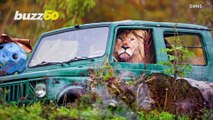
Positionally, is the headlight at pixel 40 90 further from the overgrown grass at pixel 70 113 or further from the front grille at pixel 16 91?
the overgrown grass at pixel 70 113

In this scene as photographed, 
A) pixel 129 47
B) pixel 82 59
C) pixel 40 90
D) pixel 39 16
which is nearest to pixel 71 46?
pixel 82 59

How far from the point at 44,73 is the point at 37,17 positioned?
4772 mm

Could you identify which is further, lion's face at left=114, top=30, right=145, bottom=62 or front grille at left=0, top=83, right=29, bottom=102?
lion's face at left=114, top=30, right=145, bottom=62

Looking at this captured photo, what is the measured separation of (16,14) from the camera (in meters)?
13.6

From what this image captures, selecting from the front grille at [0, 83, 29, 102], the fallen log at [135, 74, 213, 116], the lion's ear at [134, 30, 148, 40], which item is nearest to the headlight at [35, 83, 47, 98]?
the front grille at [0, 83, 29, 102]

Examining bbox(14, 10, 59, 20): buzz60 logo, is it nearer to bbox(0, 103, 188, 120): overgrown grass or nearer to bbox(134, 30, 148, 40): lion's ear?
bbox(134, 30, 148, 40): lion's ear

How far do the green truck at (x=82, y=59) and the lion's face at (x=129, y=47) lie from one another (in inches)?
2.3

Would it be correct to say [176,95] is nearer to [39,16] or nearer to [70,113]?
[70,113]

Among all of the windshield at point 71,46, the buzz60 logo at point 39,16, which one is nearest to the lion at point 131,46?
the windshield at point 71,46

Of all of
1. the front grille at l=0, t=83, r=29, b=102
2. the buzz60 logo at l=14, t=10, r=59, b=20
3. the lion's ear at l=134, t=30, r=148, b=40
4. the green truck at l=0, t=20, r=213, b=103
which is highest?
the buzz60 logo at l=14, t=10, r=59, b=20

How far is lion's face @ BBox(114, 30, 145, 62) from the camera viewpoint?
28.0ft

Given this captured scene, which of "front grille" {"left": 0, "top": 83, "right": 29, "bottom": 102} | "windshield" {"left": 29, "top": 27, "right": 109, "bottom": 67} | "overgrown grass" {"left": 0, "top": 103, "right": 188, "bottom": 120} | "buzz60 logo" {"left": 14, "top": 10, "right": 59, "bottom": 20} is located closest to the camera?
"overgrown grass" {"left": 0, "top": 103, "right": 188, "bottom": 120}

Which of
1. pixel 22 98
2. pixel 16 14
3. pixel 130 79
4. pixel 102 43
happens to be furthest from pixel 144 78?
pixel 16 14

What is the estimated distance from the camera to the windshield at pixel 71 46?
8.44 metres
